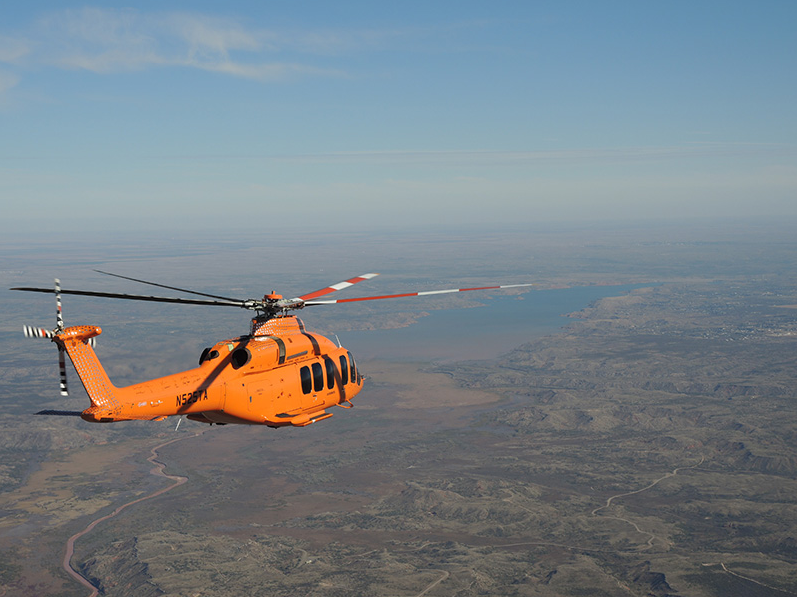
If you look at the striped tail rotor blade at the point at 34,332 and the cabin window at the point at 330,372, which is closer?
the striped tail rotor blade at the point at 34,332

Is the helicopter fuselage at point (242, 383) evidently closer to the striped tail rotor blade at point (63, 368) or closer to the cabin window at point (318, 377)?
the cabin window at point (318, 377)

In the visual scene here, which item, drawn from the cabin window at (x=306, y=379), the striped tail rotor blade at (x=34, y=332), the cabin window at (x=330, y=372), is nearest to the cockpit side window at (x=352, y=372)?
the cabin window at (x=330, y=372)

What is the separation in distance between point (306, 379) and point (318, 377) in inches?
39.9

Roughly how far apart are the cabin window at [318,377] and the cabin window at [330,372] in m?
0.54

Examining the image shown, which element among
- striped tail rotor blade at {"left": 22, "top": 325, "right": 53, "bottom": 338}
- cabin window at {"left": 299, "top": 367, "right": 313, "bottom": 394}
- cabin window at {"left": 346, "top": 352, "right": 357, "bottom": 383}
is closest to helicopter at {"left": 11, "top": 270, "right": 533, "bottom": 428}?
cabin window at {"left": 299, "top": 367, "right": 313, "bottom": 394}

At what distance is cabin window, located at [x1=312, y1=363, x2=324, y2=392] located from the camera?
1674 inches

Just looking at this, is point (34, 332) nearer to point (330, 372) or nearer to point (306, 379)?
point (306, 379)

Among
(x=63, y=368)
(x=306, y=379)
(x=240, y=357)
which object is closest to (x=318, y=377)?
(x=306, y=379)

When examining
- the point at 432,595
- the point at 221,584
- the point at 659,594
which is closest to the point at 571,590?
the point at 659,594

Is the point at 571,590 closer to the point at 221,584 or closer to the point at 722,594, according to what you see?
the point at 722,594

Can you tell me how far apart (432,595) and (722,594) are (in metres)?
79.4

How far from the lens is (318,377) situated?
140ft

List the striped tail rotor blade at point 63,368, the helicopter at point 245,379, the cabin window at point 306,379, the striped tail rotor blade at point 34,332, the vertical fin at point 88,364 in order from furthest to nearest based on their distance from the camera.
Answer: the cabin window at point 306,379
the helicopter at point 245,379
the vertical fin at point 88,364
the striped tail rotor blade at point 63,368
the striped tail rotor blade at point 34,332

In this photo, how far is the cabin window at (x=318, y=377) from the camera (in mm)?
42531
